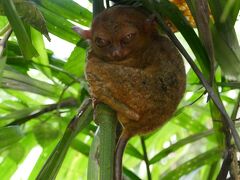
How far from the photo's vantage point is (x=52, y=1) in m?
2.11

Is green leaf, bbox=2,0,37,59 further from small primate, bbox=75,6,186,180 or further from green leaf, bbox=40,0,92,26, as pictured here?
green leaf, bbox=40,0,92,26

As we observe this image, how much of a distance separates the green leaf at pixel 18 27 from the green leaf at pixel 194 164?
1019mm

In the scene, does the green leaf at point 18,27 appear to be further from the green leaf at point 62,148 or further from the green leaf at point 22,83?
the green leaf at point 22,83

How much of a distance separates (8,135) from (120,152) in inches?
23.2

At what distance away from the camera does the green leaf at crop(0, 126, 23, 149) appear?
205 centimetres

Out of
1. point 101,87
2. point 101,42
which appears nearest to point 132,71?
point 101,87

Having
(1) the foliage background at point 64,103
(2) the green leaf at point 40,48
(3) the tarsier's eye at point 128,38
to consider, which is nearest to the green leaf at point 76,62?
(1) the foliage background at point 64,103

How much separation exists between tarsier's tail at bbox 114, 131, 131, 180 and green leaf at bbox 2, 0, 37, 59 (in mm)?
403

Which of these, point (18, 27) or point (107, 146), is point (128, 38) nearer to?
point (18, 27)

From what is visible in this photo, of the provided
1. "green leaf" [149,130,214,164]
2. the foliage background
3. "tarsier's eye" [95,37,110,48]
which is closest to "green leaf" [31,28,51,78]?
the foliage background

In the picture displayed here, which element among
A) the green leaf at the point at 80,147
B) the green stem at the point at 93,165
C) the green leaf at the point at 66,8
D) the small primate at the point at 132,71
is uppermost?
the green leaf at the point at 66,8

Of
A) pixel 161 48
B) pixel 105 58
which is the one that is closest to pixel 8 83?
pixel 105 58

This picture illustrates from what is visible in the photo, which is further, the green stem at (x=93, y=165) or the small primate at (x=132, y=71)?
the small primate at (x=132, y=71)

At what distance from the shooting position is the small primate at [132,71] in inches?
67.6
